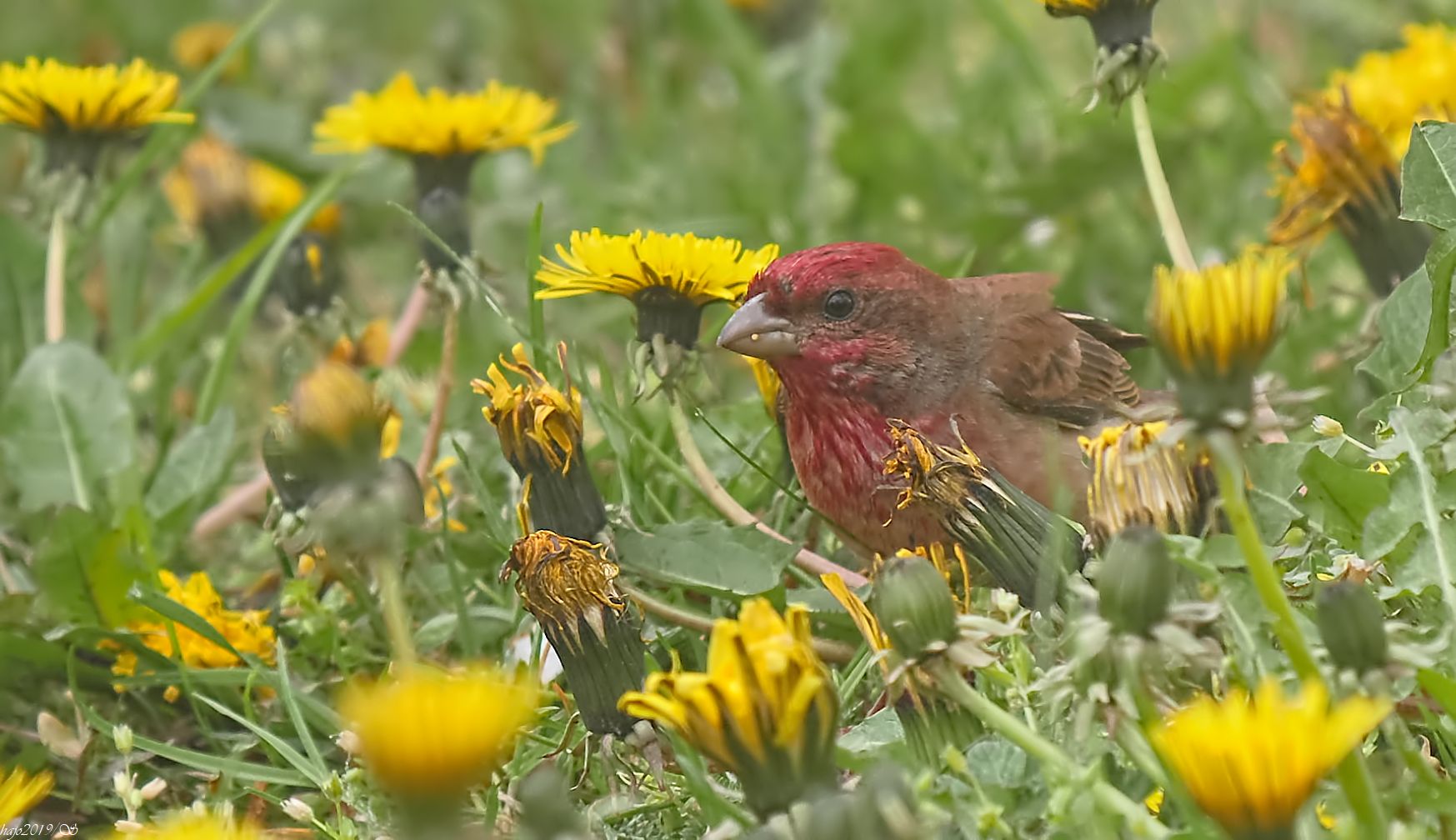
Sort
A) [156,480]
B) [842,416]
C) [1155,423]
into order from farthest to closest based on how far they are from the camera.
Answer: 1. [156,480]
2. [842,416]
3. [1155,423]

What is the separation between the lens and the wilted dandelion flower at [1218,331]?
4.66 feet

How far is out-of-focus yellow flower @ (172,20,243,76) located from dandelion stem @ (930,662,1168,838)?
4112 mm

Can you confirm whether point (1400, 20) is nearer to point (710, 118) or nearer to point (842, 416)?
point (710, 118)

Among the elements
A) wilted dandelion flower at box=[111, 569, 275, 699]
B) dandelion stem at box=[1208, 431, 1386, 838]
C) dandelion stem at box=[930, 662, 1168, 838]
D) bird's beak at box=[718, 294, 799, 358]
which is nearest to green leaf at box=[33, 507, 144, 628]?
wilted dandelion flower at box=[111, 569, 275, 699]

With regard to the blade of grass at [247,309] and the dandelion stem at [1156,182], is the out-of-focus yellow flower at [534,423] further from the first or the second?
the blade of grass at [247,309]

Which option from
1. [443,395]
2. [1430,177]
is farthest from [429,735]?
[1430,177]

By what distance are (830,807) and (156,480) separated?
2.12 meters

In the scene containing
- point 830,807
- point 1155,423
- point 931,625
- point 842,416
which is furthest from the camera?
point 842,416

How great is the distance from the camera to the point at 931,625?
65.4 inches

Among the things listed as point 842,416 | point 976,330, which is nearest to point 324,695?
point 842,416

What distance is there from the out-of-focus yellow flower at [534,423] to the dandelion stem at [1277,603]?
3.11 ft

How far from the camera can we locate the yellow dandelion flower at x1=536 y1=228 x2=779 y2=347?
2.34 metres

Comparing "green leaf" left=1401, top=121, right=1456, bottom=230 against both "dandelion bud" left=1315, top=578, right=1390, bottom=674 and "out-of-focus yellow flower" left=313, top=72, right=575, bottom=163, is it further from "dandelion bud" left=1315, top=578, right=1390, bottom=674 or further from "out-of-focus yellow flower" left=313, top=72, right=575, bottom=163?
"out-of-focus yellow flower" left=313, top=72, right=575, bottom=163

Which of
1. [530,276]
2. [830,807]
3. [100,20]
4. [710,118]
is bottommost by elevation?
[830,807]
